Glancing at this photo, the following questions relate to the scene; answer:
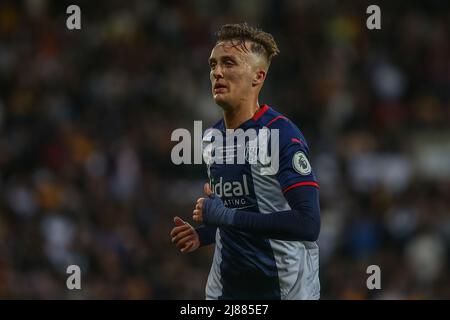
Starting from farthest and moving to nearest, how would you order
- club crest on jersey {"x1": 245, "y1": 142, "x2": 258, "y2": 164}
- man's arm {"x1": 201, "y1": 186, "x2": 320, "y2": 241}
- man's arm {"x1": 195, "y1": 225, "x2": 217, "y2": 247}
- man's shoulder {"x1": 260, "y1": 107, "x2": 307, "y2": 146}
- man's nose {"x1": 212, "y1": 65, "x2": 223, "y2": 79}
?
man's arm {"x1": 195, "y1": 225, "x2": 217, "y2": 247}
man's nose {"x1": 212, "y1": 65, "x2": 223, "y2": 79}
club crest on jersey {"x1": 245, "y1": 142, "x2": 258, "y2": 164}
man's shoulder {"x1": 260, "y1": 107, "x2": 307, "y2": 146}
man's arm {"x1": 201, "y1": 186, "x2": 320, "y2": 241}

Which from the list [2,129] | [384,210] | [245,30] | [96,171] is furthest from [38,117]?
[245,30]

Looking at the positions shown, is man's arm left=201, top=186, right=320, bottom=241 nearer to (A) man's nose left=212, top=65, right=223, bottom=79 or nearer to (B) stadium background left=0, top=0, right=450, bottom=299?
(A) man's nose left=212, top=65, right=223, bottom=79

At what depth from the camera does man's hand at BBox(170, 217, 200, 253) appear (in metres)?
5.78

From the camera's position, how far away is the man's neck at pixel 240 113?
229 inches

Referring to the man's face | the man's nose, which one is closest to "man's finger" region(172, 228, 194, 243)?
the man's face

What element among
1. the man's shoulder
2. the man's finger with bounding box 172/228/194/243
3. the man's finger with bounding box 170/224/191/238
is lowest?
the man's finger with bounding box 172/228/194/243

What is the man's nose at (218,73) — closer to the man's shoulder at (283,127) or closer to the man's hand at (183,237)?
the man's shoulder at (283,127)

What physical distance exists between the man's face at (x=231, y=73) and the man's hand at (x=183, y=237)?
0.75 meters

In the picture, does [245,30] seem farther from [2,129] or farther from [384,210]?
[2,129]

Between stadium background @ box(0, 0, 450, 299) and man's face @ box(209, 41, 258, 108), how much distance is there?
17.7 ft

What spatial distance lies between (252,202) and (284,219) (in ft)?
1.27

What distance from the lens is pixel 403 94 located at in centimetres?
1427

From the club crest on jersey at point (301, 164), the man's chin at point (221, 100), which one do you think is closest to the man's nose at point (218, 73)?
the man's chin at point (221, 100)

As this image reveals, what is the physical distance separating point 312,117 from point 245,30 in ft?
26.6
